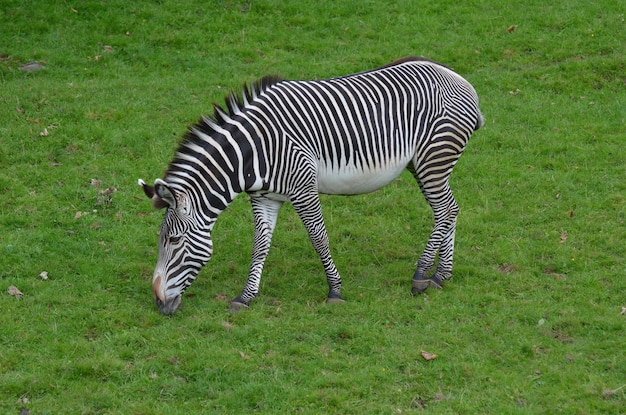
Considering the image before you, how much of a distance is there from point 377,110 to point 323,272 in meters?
2.27

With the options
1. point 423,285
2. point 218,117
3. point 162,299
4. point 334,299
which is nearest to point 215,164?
point 218,117

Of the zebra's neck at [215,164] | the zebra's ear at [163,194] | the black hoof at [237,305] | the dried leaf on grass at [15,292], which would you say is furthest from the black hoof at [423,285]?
the dried leaf on grass at [15,292]

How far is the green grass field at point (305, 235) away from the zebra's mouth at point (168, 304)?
13 cm

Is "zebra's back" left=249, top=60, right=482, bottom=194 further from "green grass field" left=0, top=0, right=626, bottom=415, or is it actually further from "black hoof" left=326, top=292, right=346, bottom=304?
"green grass field" left=0, top=0, right=626, bottom=415

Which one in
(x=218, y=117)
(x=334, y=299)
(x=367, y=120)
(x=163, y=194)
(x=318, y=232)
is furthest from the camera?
Result: (x=367, y=120)

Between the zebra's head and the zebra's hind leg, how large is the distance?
2.80 m

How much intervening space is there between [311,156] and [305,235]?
2.43 metres

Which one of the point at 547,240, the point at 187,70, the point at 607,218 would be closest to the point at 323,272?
the point at 547,240

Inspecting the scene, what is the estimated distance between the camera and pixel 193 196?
968cm

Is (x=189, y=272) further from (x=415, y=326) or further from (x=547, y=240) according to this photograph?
(x=547, y=240)

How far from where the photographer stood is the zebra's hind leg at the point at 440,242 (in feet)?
35.9

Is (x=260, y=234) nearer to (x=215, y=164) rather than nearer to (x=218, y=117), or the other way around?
(x=215, y=164)

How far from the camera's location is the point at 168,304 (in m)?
9.83

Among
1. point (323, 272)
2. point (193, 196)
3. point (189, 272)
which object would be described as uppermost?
point (193, 196)
